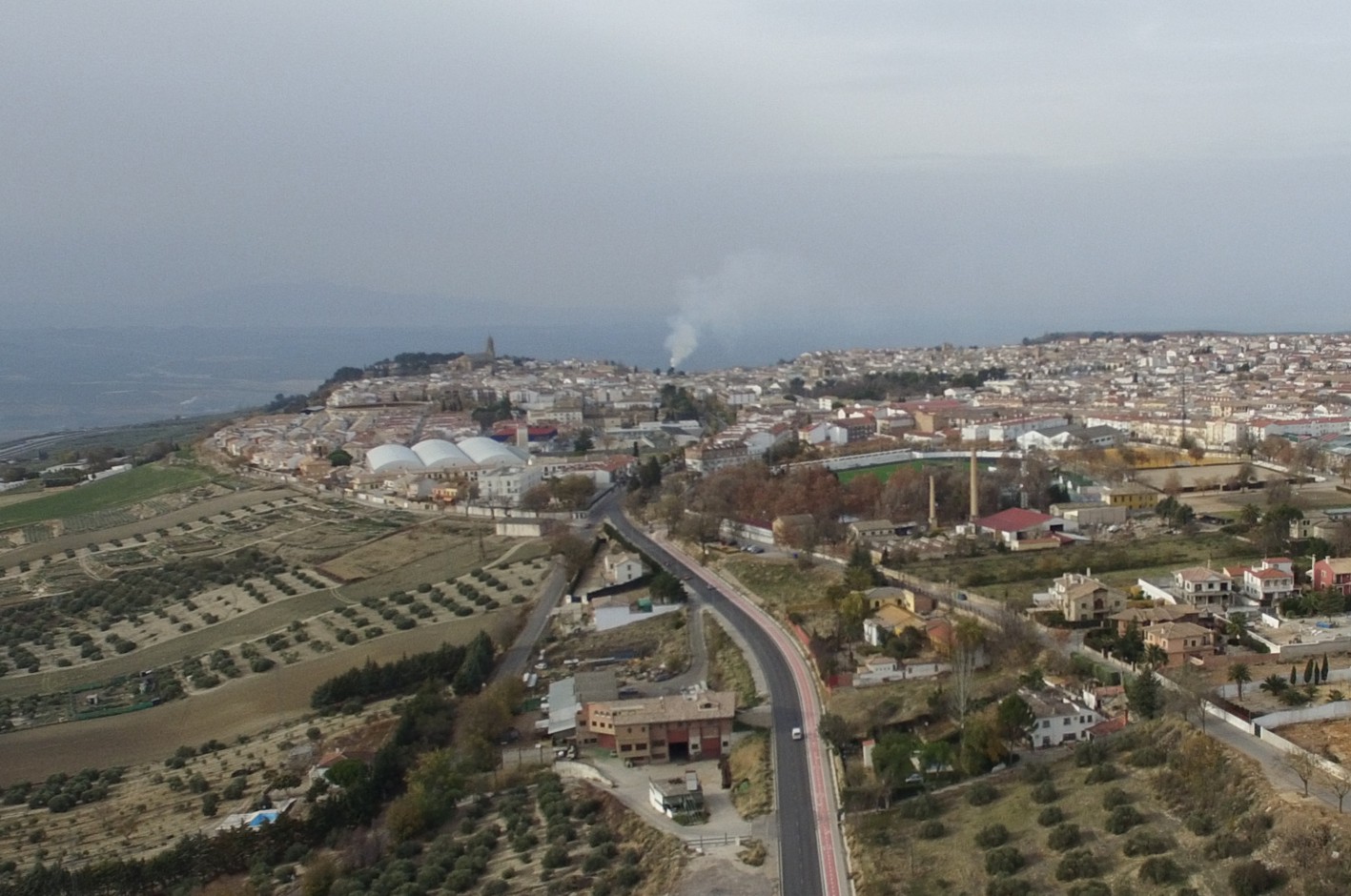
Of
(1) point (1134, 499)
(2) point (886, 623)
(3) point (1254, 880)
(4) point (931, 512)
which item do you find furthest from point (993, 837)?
(1) point (1134, 499)

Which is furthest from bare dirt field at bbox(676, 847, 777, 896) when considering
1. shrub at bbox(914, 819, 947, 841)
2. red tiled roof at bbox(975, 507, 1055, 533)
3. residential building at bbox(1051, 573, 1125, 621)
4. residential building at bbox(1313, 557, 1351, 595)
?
red tiled roof at bbox(975, 507, 1055, 533)

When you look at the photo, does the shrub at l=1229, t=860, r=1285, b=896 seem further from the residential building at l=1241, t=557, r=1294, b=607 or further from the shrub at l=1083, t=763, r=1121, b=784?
the residential building at l=1241, t=557, r=1294, b=607

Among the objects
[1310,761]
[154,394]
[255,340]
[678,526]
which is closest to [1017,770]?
[1310,761]

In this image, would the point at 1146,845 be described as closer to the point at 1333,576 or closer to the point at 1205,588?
the point at 1205,588

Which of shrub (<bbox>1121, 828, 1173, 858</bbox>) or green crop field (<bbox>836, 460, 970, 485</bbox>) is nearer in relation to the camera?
shrub (<bbox>1121, 828, 1173, 858</bbox>)

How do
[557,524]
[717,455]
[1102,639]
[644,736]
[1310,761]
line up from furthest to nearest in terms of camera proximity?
[717,455]
[557,524]
[1102,639]
[644,736]
[1310,761]

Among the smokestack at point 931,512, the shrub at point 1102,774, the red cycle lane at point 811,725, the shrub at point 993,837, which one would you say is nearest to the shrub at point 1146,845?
the shrub at point 993,837

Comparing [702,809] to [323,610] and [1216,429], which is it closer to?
[323,610]
